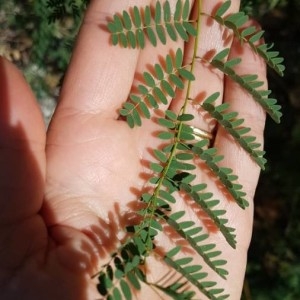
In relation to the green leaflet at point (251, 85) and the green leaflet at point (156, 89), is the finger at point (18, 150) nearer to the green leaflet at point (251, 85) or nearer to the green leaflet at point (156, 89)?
the green leaflet at point (156, 89)

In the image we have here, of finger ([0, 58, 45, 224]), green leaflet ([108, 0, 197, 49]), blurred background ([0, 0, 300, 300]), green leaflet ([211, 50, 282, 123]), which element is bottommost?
blurred background ([0, 0, 300, 300])

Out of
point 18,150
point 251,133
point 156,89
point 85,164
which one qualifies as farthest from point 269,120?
point 18,150

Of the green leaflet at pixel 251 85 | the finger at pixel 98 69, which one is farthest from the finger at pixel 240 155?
the finger at pixel 98 69

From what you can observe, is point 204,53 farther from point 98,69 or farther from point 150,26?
point 98,69

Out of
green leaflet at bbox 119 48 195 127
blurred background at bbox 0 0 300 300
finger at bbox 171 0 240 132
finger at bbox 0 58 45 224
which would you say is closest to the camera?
finger at bbox 0 58 45 224

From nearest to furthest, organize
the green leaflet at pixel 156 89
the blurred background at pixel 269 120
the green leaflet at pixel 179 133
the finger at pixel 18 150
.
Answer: the finger at pixel 18 150 → the green leaflet at pixel 179 133 → the green leaflet at pixel 156 89 → the blurred background at pixel 269 120

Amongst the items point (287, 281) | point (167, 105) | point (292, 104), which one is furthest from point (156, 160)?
point (292, 104)

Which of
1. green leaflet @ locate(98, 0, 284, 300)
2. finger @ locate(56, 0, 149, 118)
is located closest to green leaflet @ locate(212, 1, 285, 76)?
green leaflet @ locate(98, 0, 284, 300)

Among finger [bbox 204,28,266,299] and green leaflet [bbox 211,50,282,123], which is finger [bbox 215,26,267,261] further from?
green leaflet [bbox 211,50,282,123]
